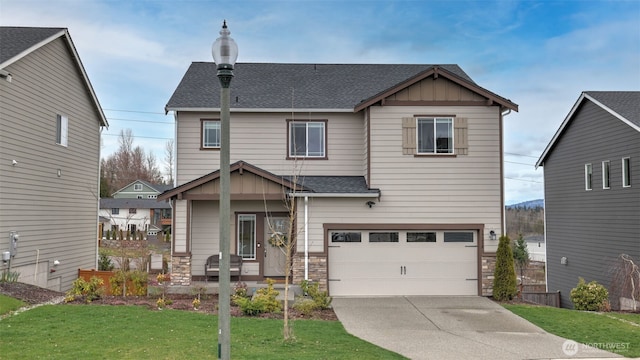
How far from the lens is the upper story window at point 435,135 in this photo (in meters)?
15.5

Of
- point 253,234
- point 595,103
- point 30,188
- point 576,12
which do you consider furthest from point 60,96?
point 595,103

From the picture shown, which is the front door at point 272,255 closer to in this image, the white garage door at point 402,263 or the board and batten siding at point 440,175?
the white garage door at point 402,263

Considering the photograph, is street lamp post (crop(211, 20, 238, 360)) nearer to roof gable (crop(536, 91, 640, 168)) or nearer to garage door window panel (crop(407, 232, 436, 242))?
garage door window panel (crop(407, 232, 436, 242))

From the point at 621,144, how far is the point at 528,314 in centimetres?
833

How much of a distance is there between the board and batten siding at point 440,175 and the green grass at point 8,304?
9.27 meters

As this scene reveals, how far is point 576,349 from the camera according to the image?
30.4 feet

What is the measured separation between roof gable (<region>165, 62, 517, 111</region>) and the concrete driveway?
5.87 metres

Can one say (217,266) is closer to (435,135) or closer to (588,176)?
(435,135)

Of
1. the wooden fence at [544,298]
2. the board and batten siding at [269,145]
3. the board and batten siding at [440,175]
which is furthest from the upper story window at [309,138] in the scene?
the wooden fence at [544,298]

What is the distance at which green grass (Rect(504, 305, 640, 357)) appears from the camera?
9781 millimetres

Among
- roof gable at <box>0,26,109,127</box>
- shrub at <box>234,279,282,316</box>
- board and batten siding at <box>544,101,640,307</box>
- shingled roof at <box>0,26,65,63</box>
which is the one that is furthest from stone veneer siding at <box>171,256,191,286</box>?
board and batten siding at <box>544,101,640,307</box>

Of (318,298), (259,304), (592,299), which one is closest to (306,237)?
(318,298)

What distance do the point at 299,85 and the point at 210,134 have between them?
3.72 m

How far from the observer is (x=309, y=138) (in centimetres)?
1680
